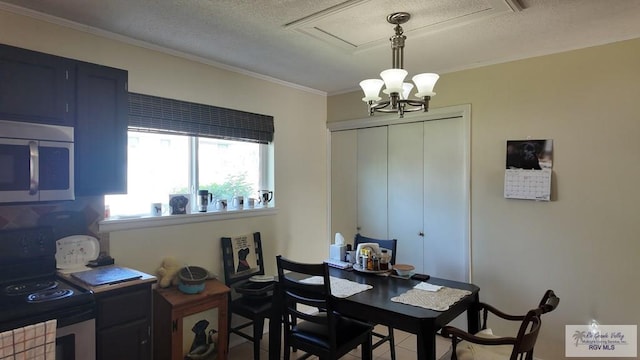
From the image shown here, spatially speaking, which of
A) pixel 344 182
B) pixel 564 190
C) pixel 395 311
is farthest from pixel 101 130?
pixel 564 190

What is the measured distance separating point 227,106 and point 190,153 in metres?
0.54

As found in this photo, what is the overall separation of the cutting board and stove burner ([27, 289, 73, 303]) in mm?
126

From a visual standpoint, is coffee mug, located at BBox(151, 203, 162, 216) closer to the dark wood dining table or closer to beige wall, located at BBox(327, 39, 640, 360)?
the dark wood dining table

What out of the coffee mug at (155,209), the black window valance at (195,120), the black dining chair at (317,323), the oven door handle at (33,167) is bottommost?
the black dining chair at (317,323)

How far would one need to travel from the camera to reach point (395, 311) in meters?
1.99

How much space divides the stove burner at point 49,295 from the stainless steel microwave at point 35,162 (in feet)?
1.62

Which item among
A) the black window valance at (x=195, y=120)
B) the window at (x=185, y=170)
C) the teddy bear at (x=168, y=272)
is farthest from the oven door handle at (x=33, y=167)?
the teddy bear at (x=168, y=272)

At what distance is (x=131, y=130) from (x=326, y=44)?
1.57m

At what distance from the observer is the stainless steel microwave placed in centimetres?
192

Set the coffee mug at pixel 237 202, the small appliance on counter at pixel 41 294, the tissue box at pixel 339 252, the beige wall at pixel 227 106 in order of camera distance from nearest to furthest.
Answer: the small appliance on counter at pixel 41 294
the beige wall at pixel 227 106
the tissue box at pixel 339 252
the coffee mug at pixel 237 202

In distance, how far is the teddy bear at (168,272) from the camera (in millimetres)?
2783

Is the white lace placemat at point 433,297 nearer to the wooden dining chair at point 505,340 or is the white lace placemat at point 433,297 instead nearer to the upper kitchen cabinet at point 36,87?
the wooden dining chair at point 505,340

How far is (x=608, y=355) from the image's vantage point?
2.69 metres

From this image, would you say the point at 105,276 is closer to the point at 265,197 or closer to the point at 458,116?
the point at 265,197
